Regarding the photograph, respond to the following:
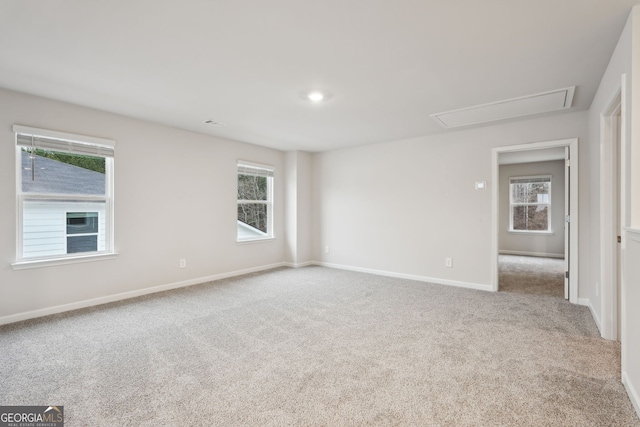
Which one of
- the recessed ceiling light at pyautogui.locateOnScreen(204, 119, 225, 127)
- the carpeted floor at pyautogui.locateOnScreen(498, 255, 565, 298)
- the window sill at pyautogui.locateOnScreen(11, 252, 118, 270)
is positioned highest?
the recessed ceiling light at pyautogui.locateOnScreen(204, 119, 225, 127)

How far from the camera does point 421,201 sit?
4902mm

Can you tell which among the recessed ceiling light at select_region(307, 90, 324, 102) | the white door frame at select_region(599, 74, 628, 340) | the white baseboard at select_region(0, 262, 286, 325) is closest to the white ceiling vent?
the white door frame at select_region(599, 74, 628, 340)

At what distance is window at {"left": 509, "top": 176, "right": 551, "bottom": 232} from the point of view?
747 cm

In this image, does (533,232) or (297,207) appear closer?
(297,207)

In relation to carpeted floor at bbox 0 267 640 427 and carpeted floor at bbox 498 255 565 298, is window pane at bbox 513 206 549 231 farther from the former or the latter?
carpeted floor at bbox 0 267 640 427

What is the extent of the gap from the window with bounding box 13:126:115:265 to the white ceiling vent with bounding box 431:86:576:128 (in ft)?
13.6

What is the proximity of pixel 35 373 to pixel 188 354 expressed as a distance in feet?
3.20

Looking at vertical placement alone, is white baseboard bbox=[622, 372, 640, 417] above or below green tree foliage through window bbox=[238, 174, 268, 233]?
below

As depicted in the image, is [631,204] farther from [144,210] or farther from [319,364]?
[144,210]

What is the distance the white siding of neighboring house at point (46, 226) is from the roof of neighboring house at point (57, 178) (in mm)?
145

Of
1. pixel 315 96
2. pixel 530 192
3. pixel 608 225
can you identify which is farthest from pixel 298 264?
pixel 530 192

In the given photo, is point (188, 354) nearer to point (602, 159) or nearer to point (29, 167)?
point (29, 167)

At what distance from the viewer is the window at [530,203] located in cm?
747

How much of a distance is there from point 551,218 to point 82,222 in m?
9.19
